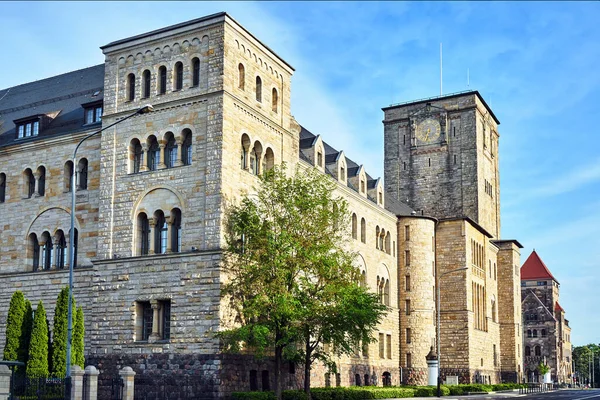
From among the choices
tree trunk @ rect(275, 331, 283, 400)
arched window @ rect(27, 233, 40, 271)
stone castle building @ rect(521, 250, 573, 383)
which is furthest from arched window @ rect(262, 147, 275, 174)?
stone castle building @ rect(521, 250, 573, 383)

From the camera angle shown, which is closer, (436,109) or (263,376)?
(263,376)

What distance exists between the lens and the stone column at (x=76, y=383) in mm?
30750

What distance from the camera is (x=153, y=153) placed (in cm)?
4319

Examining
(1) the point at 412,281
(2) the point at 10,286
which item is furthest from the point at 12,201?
(1) the point at 412,281

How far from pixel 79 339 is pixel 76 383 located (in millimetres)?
9897

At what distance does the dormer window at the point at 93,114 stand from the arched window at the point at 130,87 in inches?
124

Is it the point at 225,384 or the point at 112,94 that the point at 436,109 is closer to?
the point at 112,94

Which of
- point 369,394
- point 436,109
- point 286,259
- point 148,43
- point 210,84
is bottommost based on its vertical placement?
point 369,394

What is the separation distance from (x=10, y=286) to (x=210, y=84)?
56.6 feet

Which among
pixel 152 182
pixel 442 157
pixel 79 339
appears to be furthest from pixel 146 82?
pixel 442 157

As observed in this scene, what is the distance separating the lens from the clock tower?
3263 inches

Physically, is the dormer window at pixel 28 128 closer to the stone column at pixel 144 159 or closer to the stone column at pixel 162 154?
the stone column at pixel 144 159

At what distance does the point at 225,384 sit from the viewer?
38062 millimetres

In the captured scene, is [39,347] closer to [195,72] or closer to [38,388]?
[38,388]
